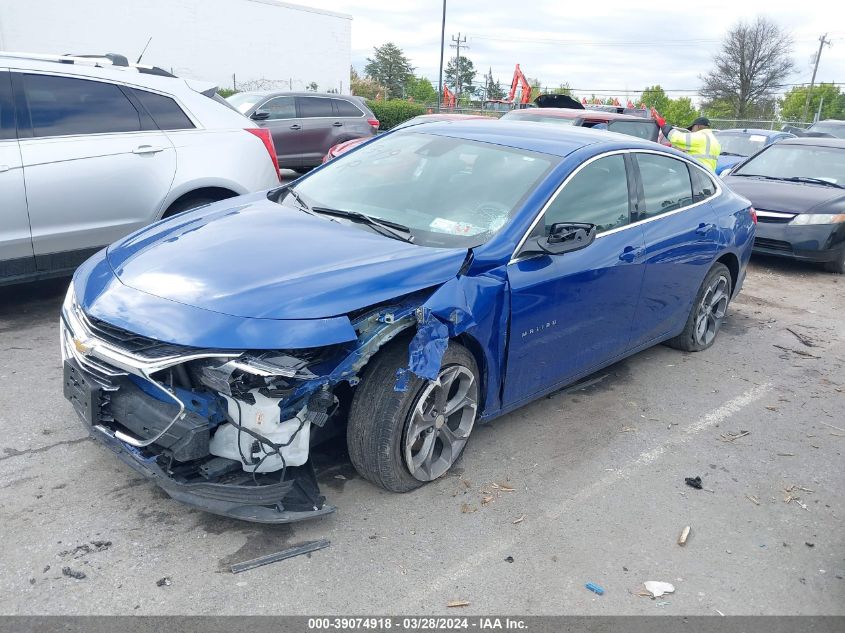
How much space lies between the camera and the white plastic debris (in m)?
2.98

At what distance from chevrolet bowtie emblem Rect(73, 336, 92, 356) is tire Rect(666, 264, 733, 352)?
4245mm

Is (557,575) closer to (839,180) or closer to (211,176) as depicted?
(211,176)

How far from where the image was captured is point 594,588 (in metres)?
2.97

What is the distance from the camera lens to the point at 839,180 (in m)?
9.34

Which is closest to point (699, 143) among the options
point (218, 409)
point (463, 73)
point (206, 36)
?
point (218, 409)

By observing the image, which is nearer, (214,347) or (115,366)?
(214,347)

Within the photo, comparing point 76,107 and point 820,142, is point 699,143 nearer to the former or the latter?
point 820,142

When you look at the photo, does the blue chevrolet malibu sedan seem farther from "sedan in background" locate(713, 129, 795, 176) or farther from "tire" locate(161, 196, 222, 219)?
"sedan in background" locate(713, 129, 795, 176)

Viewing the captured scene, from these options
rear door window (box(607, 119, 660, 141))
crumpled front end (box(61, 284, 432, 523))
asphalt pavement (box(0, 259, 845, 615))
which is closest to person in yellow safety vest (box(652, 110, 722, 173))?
rear door window (box(607, 119, 660, 141))

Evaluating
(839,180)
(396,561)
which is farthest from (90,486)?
(839,180)

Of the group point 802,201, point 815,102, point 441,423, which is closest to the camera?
point 441,423

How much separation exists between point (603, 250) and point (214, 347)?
2385 millimetres

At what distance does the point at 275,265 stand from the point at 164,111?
3.36 metres

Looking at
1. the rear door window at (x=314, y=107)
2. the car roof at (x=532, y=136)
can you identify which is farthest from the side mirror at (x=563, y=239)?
the rear door window at (x=314, y=107)
